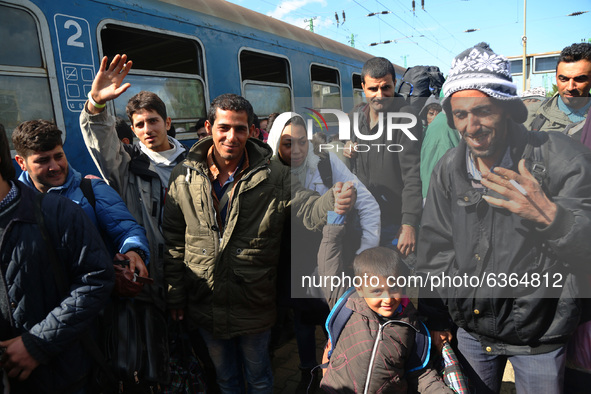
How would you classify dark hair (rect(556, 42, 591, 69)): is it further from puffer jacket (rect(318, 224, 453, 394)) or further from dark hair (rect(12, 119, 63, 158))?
dark hair (rect(12, 119, 63, 158))

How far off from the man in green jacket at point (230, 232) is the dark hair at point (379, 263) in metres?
0.27

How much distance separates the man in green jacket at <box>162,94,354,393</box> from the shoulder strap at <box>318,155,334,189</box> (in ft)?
0.37

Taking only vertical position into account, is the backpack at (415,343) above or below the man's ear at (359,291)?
below

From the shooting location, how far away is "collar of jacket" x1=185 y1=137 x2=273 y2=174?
6.41ft

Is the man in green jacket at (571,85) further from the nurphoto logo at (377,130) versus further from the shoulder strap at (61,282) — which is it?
the shoulder strap at (61,282)

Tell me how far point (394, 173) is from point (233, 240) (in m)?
0.96

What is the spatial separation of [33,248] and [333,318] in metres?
1.33

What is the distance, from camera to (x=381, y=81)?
2.21 meters

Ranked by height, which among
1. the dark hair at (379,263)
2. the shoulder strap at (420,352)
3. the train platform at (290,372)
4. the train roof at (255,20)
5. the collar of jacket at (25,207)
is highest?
the train roof at (255,20)

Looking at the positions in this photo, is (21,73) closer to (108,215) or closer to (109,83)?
(109,83)

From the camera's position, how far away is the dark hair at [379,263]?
70.0 inches

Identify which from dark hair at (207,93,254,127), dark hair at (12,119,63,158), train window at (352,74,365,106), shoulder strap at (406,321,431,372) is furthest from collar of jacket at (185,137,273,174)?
train window at (352,74,365,106)

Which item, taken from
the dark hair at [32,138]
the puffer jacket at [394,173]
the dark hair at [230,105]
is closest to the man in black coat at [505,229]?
the puffer jacket at [394,173]

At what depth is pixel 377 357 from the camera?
172 centimetres
